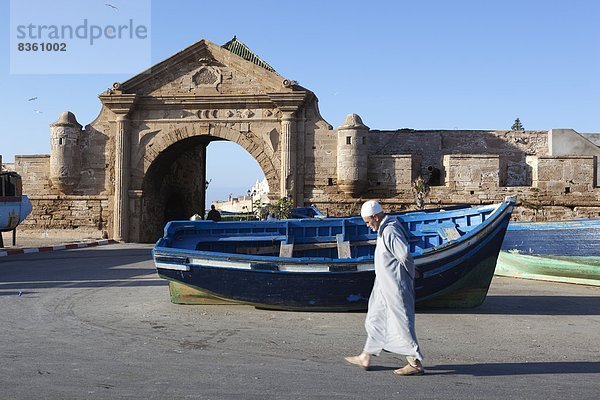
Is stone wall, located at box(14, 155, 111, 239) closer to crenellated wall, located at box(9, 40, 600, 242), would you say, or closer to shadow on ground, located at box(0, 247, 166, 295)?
crenellated wall, located at box(9, 40, 600, 242)

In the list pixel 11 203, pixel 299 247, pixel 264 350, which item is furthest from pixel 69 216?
pixel 264 350

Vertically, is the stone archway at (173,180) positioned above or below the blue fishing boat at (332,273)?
above

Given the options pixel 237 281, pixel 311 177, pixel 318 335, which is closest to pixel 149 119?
pixel 311 177

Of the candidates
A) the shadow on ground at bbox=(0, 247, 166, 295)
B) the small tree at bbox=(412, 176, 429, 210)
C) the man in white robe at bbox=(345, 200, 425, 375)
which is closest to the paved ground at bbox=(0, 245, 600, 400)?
the man in white robe at bbox=(345, 200, 425, 375)

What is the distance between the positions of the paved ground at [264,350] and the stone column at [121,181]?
42.2 ft

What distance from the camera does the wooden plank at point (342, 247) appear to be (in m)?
10.2

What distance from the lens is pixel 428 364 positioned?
19.8 feet

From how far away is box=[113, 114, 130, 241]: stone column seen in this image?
23.6 meters

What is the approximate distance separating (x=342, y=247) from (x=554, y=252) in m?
5.38

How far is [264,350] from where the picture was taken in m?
6.56

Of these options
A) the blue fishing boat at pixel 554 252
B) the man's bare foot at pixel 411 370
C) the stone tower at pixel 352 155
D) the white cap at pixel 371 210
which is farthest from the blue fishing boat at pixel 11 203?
the man's bare foot at pixel 411 370

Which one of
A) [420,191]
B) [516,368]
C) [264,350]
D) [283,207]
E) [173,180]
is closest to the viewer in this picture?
[516,368]

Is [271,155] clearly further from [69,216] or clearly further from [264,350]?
[264,350]

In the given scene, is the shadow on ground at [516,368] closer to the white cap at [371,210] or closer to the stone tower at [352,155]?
the white cap at [371,210]
